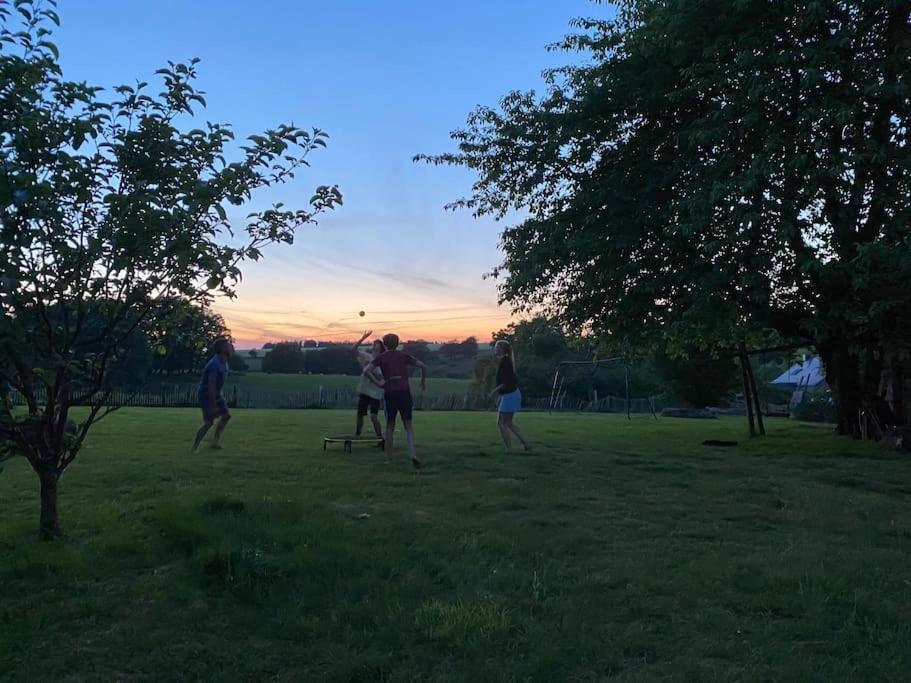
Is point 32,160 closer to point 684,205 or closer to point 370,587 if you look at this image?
point 370,587

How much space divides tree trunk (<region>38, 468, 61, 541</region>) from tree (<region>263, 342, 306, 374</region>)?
324 ft

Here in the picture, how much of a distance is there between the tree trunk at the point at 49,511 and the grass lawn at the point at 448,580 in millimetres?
136

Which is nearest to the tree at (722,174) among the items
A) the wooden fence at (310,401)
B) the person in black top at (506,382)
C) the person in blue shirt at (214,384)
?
the person in black top at (506,382)

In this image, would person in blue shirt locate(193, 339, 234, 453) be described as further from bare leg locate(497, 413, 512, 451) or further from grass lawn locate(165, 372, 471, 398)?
grass lawn locate(165, 372, 471, 398)

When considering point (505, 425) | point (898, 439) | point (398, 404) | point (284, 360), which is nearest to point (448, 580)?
point (398, 404)

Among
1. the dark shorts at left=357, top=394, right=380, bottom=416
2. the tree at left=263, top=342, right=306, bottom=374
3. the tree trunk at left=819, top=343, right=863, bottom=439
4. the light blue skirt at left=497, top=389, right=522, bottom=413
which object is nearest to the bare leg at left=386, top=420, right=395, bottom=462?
the light blue skirt at left=497, top=389, right=522, bottom=413

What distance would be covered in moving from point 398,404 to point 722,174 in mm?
7256

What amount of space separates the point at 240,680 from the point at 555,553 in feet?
9.46

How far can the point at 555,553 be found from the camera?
574cm

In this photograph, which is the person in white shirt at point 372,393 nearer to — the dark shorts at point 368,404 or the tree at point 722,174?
the dark shorts at point 368,404

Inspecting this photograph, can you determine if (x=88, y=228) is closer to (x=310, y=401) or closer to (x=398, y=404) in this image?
(x=398, y=404)

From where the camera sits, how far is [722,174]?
42.1 ft

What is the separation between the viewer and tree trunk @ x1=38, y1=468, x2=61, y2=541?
5.86m

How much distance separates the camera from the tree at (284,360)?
337ft
